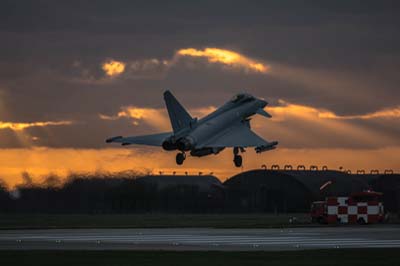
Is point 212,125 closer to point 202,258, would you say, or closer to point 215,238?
point 215,238

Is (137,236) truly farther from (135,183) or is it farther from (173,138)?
(135,183)

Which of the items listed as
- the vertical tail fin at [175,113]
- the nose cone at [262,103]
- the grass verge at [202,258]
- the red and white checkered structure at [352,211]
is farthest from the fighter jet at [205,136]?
the grass verge at [202,258]

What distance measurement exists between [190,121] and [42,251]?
2791cm

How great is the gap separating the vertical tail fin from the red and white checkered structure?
2511 cm

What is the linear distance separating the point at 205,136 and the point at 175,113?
3142 millimetres

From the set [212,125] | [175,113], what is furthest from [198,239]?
[212,125]

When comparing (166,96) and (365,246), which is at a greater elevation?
(166,96)

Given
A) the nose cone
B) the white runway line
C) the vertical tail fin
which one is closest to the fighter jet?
the vertical tail fin

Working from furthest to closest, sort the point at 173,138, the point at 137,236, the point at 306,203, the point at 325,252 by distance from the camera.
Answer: the point at 306,203 < the point at 173,138 < the point at 137,236 < the point at 325,252

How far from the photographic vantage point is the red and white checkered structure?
324ft

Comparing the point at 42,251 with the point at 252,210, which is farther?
the point at 252,210

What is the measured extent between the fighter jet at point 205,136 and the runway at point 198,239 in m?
6.89

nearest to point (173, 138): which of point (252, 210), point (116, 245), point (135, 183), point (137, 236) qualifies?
point (137, 236)

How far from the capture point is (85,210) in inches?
5103
